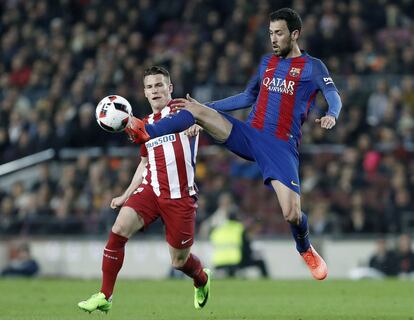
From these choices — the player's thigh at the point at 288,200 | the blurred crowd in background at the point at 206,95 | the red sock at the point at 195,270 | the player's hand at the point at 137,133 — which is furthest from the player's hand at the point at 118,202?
the blurred crowd in background at the point at 206,95

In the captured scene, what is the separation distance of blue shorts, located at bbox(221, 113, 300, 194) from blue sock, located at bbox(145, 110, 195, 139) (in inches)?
24.3

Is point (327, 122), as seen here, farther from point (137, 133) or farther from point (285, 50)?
point (137, 133)

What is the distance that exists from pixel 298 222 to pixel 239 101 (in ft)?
4.23

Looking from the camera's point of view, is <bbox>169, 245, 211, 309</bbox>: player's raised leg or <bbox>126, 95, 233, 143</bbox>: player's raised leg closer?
<bbox>126, 95, 233, 143</bbox>: player's raised leg

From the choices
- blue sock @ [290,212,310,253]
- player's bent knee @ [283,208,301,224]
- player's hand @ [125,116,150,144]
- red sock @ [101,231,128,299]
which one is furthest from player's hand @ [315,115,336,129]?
red sock @ [101,231,128,299]

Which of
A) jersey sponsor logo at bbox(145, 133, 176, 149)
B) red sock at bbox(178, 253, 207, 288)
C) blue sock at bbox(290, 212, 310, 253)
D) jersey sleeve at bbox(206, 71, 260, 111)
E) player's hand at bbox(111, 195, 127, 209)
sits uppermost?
jersey sleeve at bbox(206, 71, 260, 111)

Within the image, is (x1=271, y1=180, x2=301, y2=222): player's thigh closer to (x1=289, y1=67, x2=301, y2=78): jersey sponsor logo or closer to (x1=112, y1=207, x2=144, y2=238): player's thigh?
(x1=289, y1=67, x2=301, y2=78): jersey sponsor logo

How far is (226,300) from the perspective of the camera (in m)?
13.5

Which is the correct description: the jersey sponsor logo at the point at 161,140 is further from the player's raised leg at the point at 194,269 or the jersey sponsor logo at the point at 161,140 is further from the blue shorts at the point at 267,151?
the player's raised leg at the point at 194,269

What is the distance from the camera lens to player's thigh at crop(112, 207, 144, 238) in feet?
35.6

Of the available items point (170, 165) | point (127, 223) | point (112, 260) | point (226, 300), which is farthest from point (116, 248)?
point (226, 300)

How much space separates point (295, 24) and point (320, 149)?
10210 millimetres

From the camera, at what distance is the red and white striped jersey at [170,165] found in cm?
1123

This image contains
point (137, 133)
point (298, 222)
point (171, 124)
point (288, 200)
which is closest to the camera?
point (137, 133)
